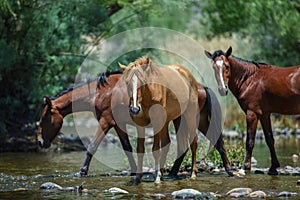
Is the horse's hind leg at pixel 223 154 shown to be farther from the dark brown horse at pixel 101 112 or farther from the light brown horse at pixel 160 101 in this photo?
the light brown horse at pixel 160 101

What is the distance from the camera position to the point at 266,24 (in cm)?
2269

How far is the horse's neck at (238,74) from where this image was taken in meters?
11.4

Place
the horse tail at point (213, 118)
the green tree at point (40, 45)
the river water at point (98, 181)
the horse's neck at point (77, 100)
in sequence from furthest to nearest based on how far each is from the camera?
the green tree at point (40, 45), the horse's neck at point (77, 100), the horse tail at point (213, 118), the river water at point (98, 181)

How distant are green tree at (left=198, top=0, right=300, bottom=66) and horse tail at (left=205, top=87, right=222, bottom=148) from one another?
11198mm

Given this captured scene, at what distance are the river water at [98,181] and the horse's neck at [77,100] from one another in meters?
1.15

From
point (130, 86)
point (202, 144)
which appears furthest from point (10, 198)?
point (202, 144)

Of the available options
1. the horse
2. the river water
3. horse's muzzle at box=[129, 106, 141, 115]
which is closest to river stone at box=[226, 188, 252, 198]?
the river water

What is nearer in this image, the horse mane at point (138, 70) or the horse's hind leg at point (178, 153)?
the horse mane at point (138, 70)

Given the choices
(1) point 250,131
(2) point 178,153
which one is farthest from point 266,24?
(2) point 178,153

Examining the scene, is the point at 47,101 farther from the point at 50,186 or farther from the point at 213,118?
the point at 213,118

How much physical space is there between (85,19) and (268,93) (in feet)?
24.3

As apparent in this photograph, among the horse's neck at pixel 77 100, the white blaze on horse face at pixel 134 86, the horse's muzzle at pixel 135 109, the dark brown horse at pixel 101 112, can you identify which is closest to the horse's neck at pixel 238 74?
the dark brown horse at pixel 101 112

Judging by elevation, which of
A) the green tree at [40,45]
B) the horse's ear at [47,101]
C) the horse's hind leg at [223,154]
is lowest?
the horse's hind leg at [223,154]

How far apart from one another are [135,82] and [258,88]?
3248 millimetres
